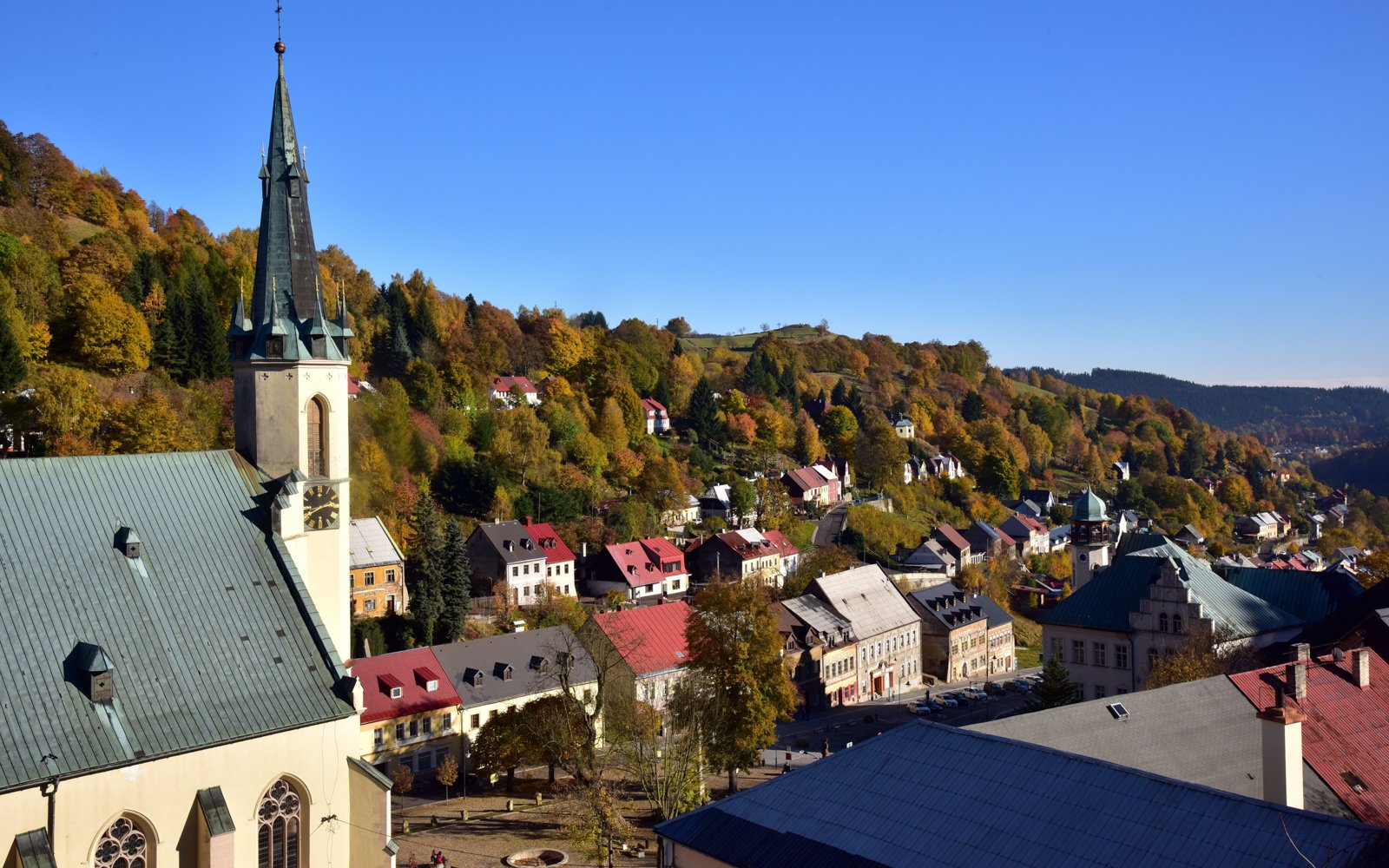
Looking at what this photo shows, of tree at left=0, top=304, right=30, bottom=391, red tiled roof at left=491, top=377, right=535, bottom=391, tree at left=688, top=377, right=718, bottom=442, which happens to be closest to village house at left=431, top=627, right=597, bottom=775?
tree at left=0, top=304, right=30, bottom=391

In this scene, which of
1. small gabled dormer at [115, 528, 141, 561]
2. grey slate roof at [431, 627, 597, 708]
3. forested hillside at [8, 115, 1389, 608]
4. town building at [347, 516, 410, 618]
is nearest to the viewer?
small gabled dormer at [115, 528, 141, 561]

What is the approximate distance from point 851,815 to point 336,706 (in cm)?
1190

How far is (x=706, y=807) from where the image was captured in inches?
862

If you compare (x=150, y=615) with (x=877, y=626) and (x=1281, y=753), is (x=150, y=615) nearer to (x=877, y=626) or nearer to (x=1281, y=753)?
(x=1281, y=753)

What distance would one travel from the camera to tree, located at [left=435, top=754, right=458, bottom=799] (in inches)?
1811

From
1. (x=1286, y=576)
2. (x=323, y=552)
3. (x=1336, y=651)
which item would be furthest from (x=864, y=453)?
(x=323, y=552)

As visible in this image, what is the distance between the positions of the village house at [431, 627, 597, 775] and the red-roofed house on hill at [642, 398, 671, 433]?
237 feet

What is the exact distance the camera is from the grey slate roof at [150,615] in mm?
22453

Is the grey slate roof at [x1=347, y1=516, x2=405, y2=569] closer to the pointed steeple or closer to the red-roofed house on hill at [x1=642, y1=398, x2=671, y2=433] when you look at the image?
the pointed steeple

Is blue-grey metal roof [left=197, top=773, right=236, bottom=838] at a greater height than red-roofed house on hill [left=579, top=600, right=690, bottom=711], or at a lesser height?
greater

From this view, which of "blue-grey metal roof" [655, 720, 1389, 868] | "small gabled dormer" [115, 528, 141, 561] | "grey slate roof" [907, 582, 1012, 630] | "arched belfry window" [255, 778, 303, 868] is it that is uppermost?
"small gabled dormer" [115, 528, 141, 561]

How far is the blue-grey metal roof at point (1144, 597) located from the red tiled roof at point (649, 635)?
18764 mm

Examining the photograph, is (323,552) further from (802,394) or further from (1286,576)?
(802,394)

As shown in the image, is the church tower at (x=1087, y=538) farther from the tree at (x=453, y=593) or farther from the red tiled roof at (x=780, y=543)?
the tree at (x=453, y=593)
